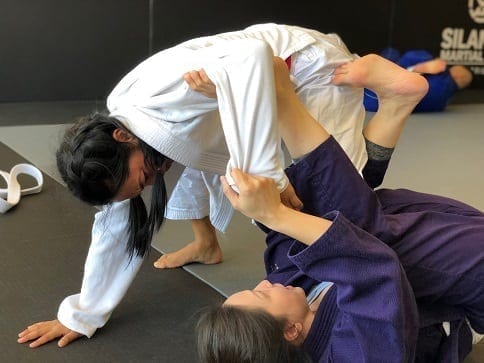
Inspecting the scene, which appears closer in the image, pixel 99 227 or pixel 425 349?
pixel 425 349

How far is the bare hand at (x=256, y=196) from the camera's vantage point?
3.27ft

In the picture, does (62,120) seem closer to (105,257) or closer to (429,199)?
(105,257)

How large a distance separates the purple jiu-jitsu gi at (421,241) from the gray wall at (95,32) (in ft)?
9.05

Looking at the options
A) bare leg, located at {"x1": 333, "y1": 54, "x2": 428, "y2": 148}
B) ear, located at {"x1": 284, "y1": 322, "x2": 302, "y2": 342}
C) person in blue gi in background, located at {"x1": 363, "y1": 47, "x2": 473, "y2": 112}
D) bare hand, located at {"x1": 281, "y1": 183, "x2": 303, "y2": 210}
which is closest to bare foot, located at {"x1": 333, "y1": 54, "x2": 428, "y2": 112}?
bare leg, located at {"x1": 333, "y1": 54, "x2": 428, "y2": 148}

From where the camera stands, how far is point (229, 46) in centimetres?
119

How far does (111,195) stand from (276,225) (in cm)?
40

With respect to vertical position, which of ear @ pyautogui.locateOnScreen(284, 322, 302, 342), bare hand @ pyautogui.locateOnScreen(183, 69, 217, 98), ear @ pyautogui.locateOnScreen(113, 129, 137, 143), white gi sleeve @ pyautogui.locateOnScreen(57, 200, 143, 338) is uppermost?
bare hand @ pyautogui.locateOnScreen(183, 69, 217, 98)

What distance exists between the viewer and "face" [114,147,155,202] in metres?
1.26

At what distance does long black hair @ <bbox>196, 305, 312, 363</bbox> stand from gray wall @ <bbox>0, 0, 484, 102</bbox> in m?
2.90

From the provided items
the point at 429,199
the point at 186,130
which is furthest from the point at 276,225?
the point at 429,199

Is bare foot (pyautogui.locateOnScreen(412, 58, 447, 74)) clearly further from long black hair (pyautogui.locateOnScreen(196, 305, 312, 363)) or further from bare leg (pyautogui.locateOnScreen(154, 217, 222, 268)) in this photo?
long black hair (pyautogui.locateOnScreen(196, 305, 312, 363))

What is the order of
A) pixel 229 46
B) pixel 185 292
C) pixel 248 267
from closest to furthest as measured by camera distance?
pixel 229 46 < pixel 185 292 < pixel 248 267

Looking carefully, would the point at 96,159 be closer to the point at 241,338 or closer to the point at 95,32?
the point at 241,338

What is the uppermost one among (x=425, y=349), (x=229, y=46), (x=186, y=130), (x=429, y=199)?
(x=229, y=46)
